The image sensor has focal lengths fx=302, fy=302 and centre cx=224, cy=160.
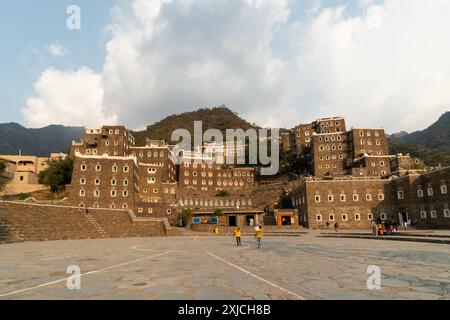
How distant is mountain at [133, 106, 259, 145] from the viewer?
146738mm

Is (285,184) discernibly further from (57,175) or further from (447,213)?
(57,175)

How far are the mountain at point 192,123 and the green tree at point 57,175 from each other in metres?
73.1

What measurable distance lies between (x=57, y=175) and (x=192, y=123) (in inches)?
4040

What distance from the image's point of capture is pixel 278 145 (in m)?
101

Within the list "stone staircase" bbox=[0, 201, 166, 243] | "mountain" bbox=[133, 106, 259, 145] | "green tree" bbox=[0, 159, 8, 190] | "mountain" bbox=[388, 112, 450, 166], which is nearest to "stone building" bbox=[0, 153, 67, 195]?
"green tree" bbox=[0, 159, 8, 190]

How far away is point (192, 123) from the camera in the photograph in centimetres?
16125

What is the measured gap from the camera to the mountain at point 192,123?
14674cm

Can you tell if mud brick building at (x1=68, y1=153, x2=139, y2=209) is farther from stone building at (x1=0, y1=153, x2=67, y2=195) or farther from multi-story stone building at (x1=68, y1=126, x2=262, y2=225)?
stone building at (x1=0, y1=153, x2=67, y2=195)

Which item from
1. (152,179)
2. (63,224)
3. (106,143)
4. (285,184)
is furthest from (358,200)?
(106,143)

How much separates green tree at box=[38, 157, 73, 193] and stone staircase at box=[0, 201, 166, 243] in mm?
31684

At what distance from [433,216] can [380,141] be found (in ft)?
125
